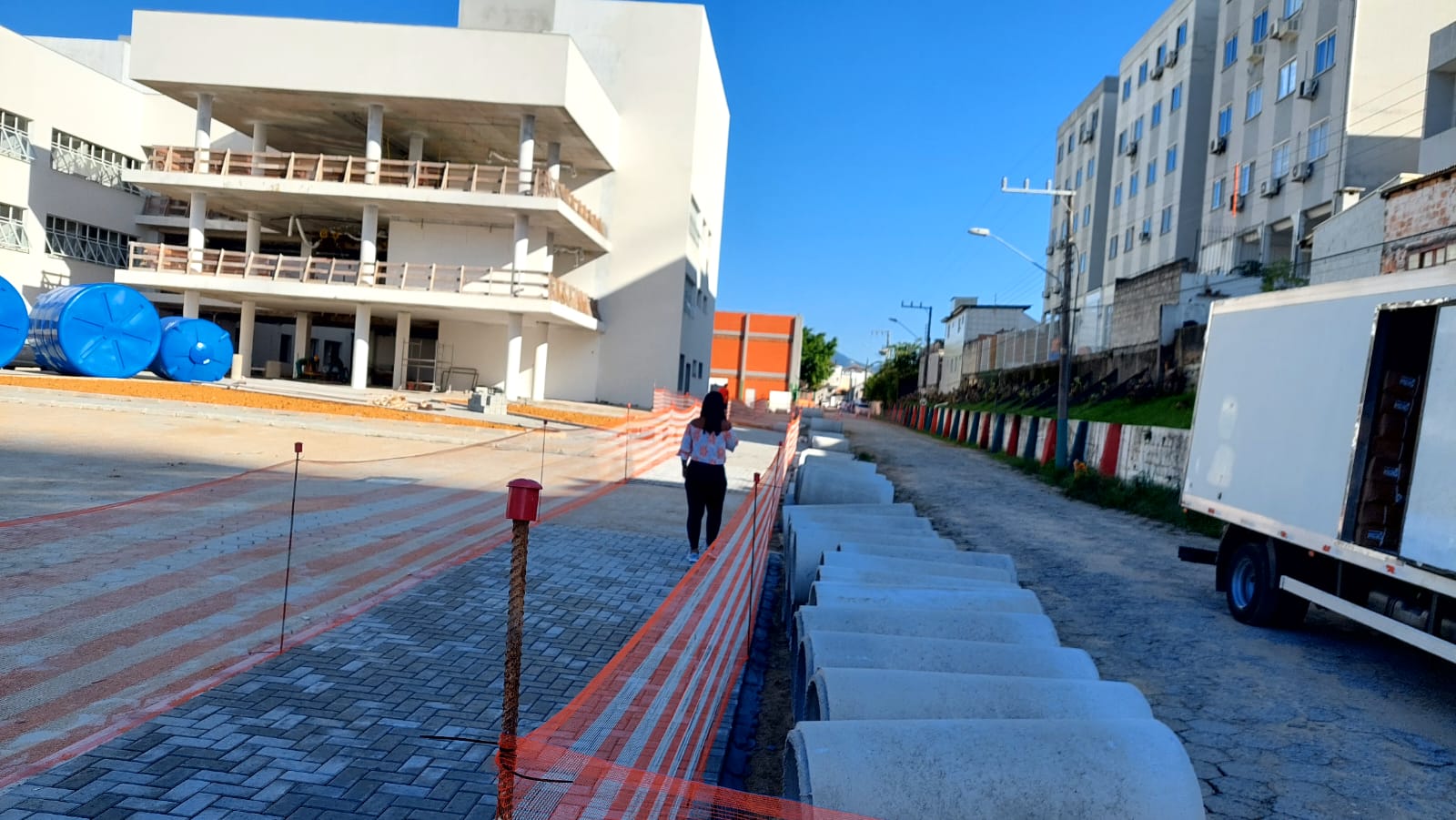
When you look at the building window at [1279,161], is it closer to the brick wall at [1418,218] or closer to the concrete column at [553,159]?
the brick wall at [1418,218]

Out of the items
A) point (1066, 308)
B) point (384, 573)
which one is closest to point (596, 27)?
point (1066, 308)

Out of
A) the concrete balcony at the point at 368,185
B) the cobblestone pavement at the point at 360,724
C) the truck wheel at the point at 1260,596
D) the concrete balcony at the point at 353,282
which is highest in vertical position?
the concrete balcony at the point at 368,185

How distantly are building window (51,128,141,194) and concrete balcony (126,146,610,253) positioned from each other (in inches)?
423

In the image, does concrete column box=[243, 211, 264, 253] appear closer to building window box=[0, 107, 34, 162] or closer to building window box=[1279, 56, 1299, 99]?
building window box=[0, 107, 34, 162]

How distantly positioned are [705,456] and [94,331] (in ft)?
80.5

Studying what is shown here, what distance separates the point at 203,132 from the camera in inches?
1314

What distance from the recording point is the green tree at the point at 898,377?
89188 mm

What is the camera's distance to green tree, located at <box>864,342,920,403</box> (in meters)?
89.2

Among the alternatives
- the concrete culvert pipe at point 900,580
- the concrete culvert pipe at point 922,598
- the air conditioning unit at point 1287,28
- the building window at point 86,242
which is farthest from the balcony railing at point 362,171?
the concrete culvert pipe at point 922,598

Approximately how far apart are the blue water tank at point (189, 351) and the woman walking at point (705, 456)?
998 inches

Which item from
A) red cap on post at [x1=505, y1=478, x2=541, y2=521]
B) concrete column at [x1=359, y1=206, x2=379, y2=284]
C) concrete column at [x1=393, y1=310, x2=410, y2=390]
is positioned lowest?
red cap on post at [x1=505, y1=478, x2=541, y2=521]

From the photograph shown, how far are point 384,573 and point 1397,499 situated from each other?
26.1 ft

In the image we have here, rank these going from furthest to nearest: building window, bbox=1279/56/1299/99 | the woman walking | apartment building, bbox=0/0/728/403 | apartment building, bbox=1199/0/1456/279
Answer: building window, bbox=1279/56/1299/99 < apartment building, bbox=0/0/728/403 < apartment building, bbox=1199/0/1456/279 < the woman walking

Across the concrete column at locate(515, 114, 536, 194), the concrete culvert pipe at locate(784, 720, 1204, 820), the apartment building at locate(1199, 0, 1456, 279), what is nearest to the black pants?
the concrete culvert pipe at locate(784, 720, 1204, 820)
